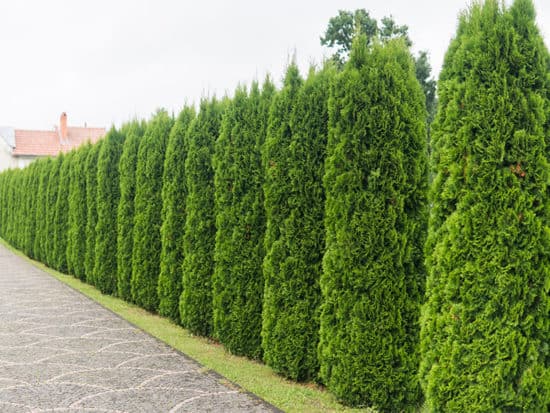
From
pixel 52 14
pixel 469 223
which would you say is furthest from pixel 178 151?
pixel 469 223

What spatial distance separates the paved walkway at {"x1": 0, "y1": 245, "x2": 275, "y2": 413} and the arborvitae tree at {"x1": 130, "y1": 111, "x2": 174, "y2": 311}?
891mm

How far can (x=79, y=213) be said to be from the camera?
15352mm

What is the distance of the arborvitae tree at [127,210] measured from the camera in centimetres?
1168

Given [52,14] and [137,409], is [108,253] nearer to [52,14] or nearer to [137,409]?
[52,14]

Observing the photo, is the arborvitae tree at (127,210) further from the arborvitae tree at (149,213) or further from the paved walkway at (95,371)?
the paved walkway at (95,371)

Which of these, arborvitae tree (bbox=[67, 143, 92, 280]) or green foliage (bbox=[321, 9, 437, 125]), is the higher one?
green foliage (bbox=[321, 9, 437, 125])

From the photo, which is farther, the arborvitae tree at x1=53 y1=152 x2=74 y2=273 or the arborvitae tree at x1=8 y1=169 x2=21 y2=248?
Result: the arborvitae tree at x1=8 y1=169 x2=21 y2=248

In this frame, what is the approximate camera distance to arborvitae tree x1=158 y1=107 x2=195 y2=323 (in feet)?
30.9

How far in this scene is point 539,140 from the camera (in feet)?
12.7

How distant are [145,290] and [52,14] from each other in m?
5.61

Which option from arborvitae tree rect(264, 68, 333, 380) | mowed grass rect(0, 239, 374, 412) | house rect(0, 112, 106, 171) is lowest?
mowed grass rect(0, 239, 374, 412)

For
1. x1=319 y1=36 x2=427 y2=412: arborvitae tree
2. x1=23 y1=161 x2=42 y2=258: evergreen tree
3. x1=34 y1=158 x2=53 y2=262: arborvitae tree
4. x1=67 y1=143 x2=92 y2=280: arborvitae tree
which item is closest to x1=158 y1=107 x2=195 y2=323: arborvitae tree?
x1=319 y1=36 x2=427 y2=412: arborvitae tree

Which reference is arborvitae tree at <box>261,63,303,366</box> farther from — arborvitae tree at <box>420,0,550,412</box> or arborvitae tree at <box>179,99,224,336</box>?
arborvitae tree at <box>420,0,550,412</box>

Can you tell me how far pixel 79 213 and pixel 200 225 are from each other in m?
8.18
